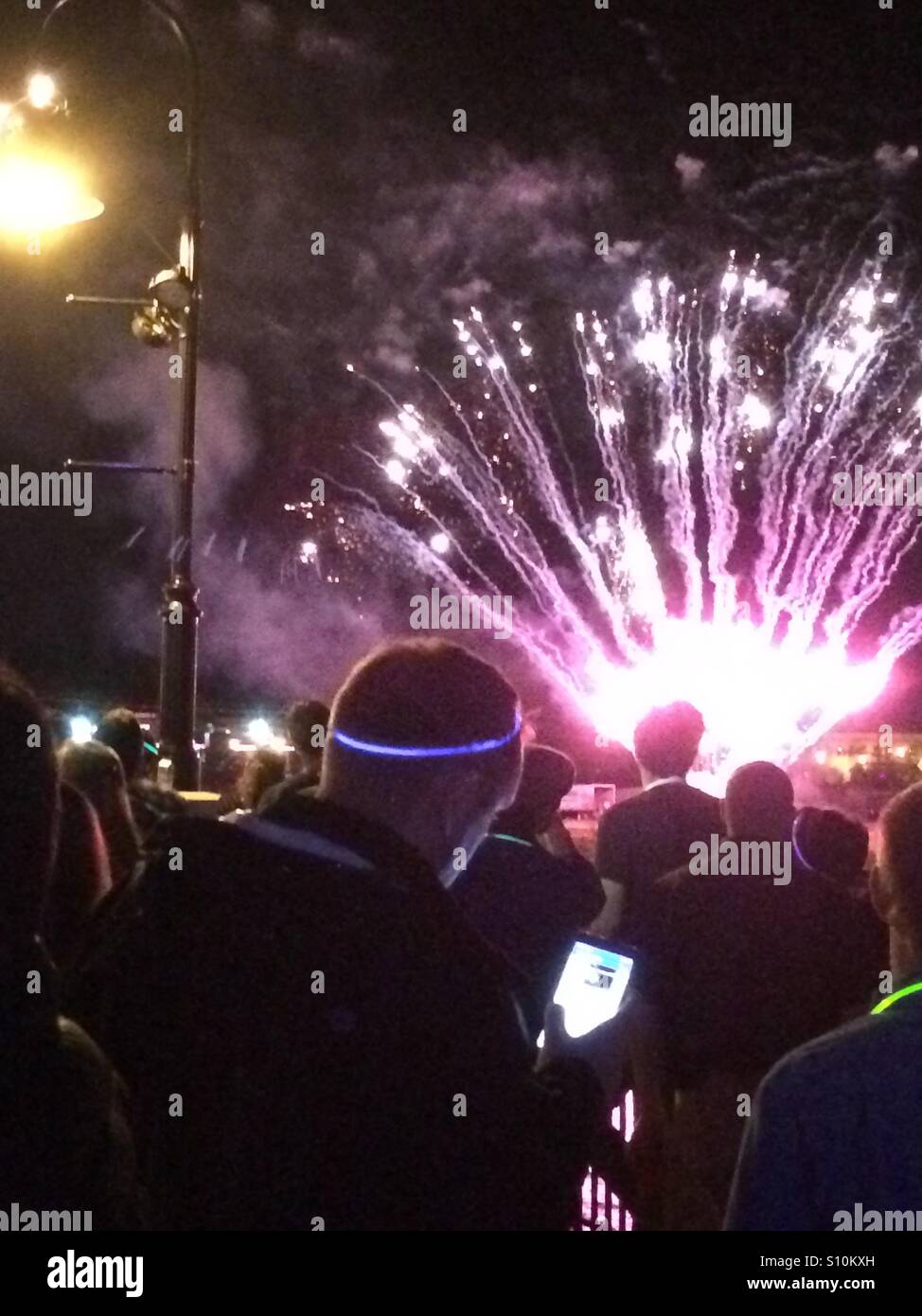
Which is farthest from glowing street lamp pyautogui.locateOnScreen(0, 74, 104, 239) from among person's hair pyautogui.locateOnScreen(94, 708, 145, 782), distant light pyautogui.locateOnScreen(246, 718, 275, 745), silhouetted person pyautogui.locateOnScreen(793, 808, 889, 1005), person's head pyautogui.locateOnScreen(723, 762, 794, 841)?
distant light pyautogui.locateOnScreen(246, 718, 275, 745)

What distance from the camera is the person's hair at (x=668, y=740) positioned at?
20.2ft

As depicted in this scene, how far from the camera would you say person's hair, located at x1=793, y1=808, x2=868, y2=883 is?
17.8 ft

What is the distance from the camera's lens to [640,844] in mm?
5883

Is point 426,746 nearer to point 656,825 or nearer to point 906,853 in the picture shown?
point 906,853

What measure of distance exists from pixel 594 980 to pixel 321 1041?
1.03 meters

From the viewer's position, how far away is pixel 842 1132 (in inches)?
92.7

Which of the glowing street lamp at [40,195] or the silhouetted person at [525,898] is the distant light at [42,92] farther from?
the silhouetted person at [525,898]

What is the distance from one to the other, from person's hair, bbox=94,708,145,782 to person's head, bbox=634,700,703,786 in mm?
2223

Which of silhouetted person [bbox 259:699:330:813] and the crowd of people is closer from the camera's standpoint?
the crowd of people

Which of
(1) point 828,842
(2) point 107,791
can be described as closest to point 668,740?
(1) point 828,842

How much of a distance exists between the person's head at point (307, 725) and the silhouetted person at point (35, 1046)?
4.52m

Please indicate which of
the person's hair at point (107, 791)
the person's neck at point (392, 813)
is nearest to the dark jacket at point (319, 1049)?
the person's neck at point (392, 813)

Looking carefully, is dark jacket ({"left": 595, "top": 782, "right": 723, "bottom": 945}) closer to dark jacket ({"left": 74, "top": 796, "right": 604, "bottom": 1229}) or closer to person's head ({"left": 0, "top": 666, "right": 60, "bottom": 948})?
dark jacket ({"left": 74, "top": 796, "right": 604, "bottom": 1229})
